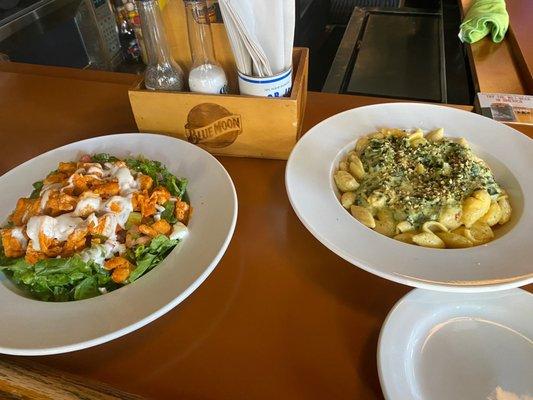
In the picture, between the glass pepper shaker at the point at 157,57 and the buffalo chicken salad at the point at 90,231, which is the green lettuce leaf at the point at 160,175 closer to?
the buffalo chicken salad at the point at 90,231

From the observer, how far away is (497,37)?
4.91 feet

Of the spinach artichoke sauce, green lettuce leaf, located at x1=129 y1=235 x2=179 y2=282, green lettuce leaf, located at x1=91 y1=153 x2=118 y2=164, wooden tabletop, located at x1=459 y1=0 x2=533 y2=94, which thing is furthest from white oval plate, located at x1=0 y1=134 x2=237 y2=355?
wooden tabletop, located at x1=459 y1=0 x2=533 y2=94

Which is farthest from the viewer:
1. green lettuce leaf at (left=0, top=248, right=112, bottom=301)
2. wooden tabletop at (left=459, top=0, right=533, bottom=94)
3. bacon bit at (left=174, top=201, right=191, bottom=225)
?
wooden tabletop at (left=459, top=0, right=533, bottom=94)

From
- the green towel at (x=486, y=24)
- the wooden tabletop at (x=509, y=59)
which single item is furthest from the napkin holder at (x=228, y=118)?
the green towel at (x=486, y=24)

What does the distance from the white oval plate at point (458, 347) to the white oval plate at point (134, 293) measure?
0.27 m

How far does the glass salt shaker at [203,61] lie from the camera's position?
807mm

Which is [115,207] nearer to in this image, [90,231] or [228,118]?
[90,231]

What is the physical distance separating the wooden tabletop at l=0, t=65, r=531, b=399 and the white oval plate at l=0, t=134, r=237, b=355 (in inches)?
2.1

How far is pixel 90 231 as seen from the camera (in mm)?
630

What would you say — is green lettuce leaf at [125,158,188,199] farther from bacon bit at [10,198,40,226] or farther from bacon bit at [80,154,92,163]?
bacon bit at [10,198,40,226]

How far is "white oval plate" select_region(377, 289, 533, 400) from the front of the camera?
48cm

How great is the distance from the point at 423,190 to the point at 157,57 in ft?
1.88

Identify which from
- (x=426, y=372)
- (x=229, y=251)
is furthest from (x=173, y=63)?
(x=426, y=372)

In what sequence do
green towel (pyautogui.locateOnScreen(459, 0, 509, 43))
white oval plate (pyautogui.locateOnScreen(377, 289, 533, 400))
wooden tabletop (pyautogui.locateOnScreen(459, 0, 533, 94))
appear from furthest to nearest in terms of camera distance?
green towel (pyautogui.locateOnScreen(459, 0, 509, 43))
wooden tabletop (pyautogui.locateOnScreen(459, 0, 533, 94))
white oval plate (pyautogui.locateOnScreen(377, 289, 533, 400))
